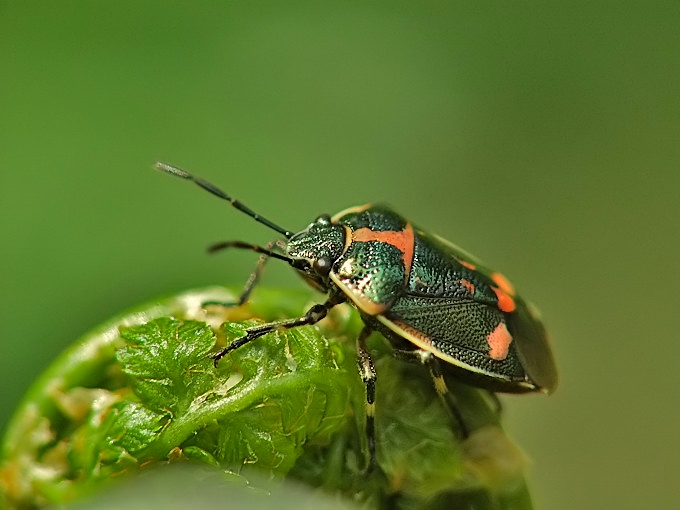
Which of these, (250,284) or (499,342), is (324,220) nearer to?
(250,284)

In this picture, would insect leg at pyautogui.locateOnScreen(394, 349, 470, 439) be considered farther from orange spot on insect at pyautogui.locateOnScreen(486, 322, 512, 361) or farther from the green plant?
orange spot on insect at pyautogui.locateOnScreen(486, 322, 512, 361)

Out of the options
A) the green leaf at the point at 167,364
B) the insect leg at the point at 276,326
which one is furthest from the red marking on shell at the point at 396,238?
the green leaf at the point at 167,364

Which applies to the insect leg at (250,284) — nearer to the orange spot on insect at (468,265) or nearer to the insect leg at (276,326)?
the insect leg at (276,326)

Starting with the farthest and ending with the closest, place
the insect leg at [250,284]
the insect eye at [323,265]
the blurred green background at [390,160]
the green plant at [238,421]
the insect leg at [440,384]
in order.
A: 1. the blurred green background at [390,160]
2. the insect eye at [323,265]
3. the insect leg at [250,284]
4. the insect leg at [440,384]
5. the green plant at [238,421]

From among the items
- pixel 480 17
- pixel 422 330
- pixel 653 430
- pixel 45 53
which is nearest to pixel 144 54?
pixel 45 53

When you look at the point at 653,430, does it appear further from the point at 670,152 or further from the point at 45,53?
the point at 45,53

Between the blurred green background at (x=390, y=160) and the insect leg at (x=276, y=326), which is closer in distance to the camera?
the insect leg at (x=276, y=326)

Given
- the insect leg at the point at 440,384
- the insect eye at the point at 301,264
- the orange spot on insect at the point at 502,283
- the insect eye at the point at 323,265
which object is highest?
the orange spot on insect at the point at 502,283
